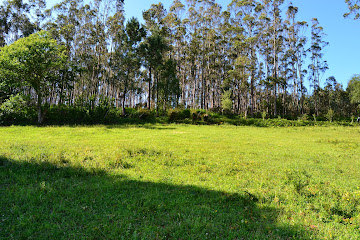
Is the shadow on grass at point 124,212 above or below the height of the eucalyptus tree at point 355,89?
below

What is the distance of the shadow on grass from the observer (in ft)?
11.8

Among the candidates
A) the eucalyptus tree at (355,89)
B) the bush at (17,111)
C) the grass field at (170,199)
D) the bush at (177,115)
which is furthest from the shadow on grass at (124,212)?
the eucalyptus tree at (355,89)

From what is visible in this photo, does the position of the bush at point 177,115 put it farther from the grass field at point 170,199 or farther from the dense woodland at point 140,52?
the grass field at point 170,199

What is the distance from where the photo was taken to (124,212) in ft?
14.1

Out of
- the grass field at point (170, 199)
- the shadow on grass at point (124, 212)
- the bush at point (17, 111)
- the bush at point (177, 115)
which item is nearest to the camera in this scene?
the shadow on grass at point (124, 212)

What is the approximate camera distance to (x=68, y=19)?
3819 centimetres

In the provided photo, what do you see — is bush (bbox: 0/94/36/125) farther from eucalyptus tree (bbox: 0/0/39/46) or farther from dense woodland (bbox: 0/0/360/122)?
eucalyptus tree (bbox: 0/0/39/46)

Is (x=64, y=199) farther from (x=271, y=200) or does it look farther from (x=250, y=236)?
(x=271, y=200)

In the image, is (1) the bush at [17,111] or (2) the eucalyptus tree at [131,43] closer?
(1) the bush at [17,111]

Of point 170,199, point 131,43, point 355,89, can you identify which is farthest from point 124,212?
point 355,89

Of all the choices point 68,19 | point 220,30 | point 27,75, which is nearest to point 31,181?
point 27,75

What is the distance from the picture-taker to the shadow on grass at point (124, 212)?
11.8 ft

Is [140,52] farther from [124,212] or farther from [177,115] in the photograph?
[124,212]

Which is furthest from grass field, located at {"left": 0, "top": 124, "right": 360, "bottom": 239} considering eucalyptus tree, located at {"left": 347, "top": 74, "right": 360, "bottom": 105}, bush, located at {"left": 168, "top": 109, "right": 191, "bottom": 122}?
eucalyptus tree, located at {"left": 347, "top": 74, "right": 360, "bottom": 105}
